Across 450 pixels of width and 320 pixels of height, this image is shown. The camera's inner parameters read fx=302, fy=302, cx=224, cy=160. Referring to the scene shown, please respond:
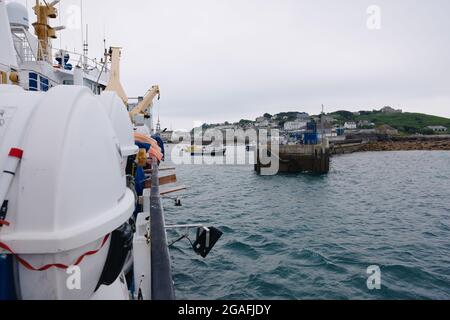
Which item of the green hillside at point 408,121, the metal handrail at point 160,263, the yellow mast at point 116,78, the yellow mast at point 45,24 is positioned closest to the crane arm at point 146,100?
the yellow mast at point 116,78

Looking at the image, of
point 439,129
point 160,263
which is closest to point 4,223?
point 160,263

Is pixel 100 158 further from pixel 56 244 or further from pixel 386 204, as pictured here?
pixel 386 204

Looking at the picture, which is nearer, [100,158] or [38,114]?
[38,114]

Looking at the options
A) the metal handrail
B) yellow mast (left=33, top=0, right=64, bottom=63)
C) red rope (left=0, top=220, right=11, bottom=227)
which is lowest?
the metal handrail

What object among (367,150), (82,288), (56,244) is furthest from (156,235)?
(367,150)

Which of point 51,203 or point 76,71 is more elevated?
point 76,71

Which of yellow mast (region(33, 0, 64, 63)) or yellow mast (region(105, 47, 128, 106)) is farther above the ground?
yellow mast (region(33, 0, 64, 63))

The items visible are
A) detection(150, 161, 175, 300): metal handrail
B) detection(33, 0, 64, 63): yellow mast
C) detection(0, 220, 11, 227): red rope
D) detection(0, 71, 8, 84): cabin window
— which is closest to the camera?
detection(0, 220, 11, 227): red rope

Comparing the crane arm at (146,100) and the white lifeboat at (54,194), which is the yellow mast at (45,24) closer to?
the crane arm at (146,100)

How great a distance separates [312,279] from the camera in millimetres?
9648

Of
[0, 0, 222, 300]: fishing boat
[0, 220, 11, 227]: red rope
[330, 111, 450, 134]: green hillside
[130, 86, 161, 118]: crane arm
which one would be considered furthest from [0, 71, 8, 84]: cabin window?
[330, 111, 450, 134]: green hillside

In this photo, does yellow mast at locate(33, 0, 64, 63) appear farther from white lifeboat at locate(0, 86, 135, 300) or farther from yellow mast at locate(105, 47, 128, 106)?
white lifeboat at locate(0, 86, 135, 300)
